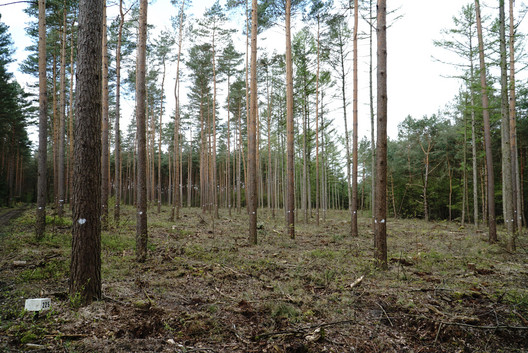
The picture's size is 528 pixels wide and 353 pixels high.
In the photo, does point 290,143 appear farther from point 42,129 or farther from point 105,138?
point 42,129

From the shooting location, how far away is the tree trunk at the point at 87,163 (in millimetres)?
3602

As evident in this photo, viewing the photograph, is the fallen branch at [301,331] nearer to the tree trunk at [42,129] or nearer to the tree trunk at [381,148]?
the tree trunk at [381,148]

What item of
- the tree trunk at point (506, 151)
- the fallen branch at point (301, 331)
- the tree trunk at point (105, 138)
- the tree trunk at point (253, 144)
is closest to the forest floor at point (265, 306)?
the fallen branch at point (301, 331)

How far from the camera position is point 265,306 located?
3.87 metres

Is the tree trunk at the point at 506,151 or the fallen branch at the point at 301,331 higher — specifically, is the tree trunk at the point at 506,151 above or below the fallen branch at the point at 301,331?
above

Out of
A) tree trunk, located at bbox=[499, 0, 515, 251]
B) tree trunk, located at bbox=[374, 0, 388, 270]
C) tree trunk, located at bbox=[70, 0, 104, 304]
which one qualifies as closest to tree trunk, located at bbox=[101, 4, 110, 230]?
tree trunk, located at bbox=[70, 0, 104, 304]

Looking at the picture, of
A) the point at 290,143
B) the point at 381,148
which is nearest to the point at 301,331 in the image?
the point at 381,148

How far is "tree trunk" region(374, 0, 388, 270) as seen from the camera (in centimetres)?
596

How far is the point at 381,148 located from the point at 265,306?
429cm

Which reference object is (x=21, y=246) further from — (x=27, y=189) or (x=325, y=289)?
(x=27, y=189)

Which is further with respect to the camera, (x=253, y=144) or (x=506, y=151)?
(x=253, y=144)

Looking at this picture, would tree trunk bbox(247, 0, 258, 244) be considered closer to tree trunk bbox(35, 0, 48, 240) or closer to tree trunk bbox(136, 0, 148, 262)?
tree trunk bbox(136, 0, 148, 262)

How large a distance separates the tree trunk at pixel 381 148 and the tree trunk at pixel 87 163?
218 inches

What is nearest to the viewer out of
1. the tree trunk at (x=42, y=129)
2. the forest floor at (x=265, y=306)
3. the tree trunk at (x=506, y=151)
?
the forest floor at (x=265, y=306)
